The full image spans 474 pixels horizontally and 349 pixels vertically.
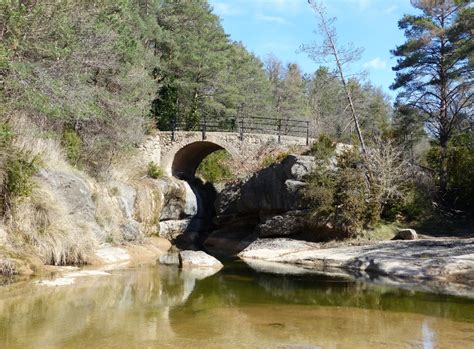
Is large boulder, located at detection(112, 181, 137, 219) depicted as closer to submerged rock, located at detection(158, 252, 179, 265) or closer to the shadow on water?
submerged rock, located at detection(158, 252, 179, 265)

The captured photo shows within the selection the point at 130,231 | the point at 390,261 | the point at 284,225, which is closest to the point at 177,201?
the point at 284,225

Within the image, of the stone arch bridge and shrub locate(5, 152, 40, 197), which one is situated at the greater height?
the stone arch bridge

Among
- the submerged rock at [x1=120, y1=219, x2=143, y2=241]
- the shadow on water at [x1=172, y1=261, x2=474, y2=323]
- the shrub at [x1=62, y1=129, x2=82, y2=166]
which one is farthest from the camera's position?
the shrub at [x1=62, y1=129, x2=82, y2=166]

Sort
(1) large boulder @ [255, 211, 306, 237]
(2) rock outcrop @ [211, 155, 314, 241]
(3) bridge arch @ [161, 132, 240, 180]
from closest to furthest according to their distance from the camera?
(1) large boulder @ [255, 211, 306, 237]
(2) rock outcrop @ [211, 155, 314, 241]
(3) bridge arch @ [161, 132, 240, 180]

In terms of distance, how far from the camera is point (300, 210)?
19516 millimetres

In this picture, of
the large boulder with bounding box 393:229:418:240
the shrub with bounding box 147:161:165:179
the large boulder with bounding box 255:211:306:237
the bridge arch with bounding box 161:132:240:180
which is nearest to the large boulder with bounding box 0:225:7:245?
the large boulder with bounding box 255:211:306:237

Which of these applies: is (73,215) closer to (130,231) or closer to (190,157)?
(130,231)

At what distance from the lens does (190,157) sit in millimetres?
31547

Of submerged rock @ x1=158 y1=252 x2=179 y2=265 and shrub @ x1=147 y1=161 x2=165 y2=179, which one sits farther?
shrub @ x1=147 y1=161 x2=165 y2=179

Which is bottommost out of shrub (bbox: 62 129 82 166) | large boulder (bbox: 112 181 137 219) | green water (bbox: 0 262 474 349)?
green water (bbox: 0 262 474 349)

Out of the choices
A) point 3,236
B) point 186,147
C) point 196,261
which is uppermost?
point 186,147

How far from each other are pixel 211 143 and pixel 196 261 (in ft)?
44.0

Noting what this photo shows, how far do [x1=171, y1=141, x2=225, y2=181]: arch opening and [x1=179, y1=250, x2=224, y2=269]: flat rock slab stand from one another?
12.8 metres

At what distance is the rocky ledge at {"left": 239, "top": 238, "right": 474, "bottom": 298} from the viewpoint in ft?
40.3
